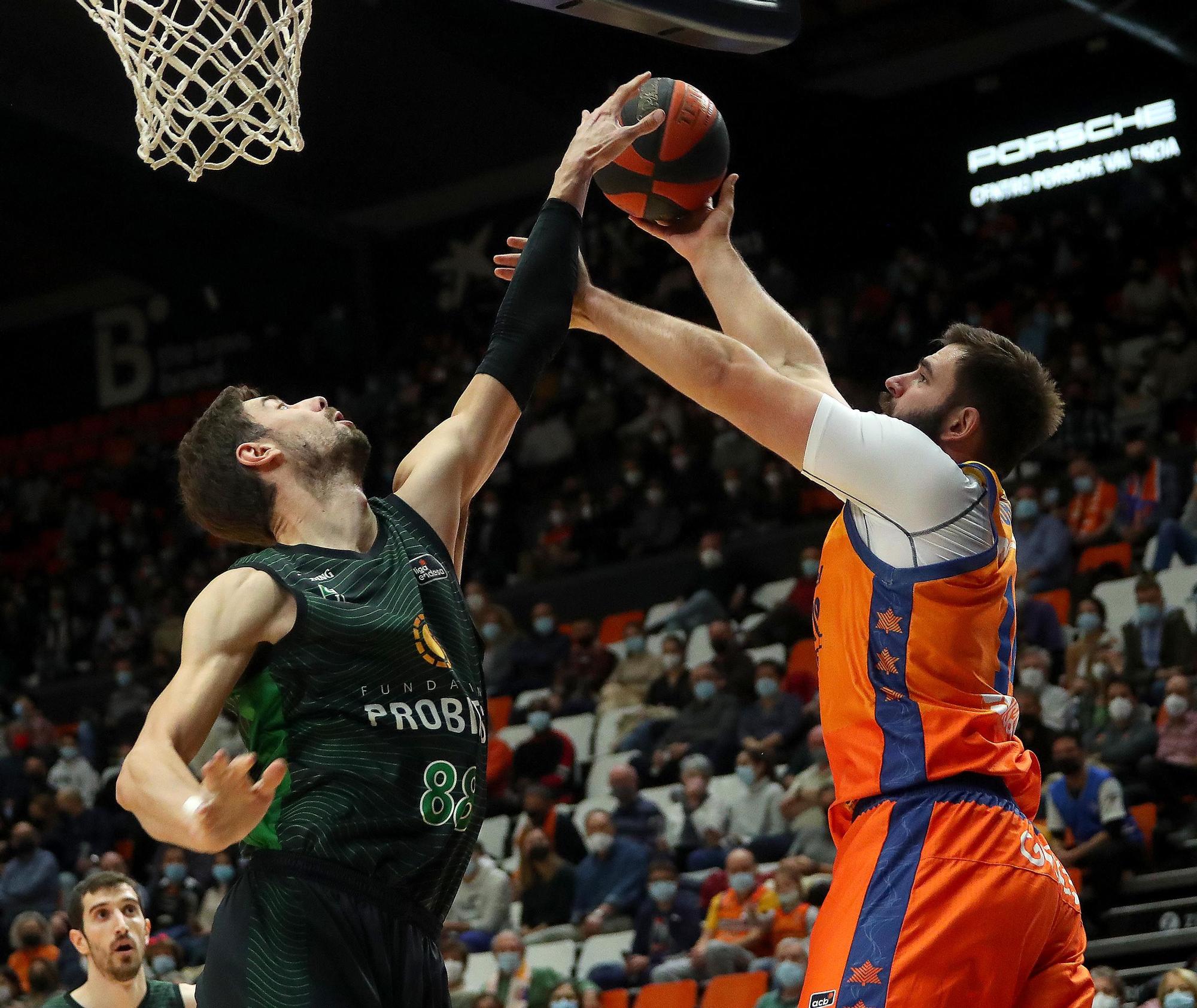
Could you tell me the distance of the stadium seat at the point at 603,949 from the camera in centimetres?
1082

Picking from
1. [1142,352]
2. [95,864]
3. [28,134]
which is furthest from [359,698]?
[28,134]

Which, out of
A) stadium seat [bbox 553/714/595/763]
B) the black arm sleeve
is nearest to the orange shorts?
the black arm sleeve

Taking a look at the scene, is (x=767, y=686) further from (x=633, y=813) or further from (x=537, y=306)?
(x=537, y=306)

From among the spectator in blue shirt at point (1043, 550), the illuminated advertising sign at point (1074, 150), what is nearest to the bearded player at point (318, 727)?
the spectator in blue shirt at point (1043, 550)

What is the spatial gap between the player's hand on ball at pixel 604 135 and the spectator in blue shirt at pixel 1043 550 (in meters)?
9.29

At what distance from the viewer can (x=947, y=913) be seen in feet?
10.9

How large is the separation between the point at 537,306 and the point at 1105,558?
9.69m

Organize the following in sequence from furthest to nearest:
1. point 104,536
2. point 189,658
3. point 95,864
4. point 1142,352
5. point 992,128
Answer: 1. point 104,536
2. point 992,128
3. point 1142,352
4. point 95,864
5. point 189,658

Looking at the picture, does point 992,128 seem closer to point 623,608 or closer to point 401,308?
point 623,608

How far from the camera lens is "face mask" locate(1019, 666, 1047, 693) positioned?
11087 millimetres

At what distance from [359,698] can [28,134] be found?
15551mm

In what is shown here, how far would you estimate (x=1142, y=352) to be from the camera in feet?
49.1

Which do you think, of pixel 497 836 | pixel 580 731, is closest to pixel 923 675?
pixel 497 836

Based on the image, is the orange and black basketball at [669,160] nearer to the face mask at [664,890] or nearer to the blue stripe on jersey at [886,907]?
the blue stripe on jersey at [886,907]
